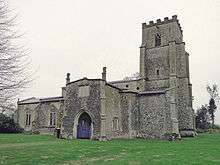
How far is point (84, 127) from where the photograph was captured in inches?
1443

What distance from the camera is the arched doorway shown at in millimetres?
36309

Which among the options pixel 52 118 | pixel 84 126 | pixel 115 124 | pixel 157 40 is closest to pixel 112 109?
pixel 115 124

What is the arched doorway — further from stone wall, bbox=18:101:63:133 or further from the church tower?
the church tower

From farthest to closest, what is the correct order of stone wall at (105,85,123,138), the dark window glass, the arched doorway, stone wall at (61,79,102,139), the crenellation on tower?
the dark window glass, the crenellation on tower, the arched doorway, stone wall at (105,85,123,138), stone wall at (61,79,102,139)

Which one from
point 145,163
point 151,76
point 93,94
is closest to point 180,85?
point 151,76

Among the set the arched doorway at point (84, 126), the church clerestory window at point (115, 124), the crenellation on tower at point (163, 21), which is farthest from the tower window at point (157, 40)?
the arched doorway at point (84, 126)

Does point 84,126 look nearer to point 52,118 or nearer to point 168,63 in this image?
point 52,118

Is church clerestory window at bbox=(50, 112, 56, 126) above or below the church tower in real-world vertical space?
below

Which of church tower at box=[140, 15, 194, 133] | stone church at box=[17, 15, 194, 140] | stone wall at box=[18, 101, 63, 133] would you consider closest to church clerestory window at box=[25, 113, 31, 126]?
stone church at box=[17, 15, 194, 140]

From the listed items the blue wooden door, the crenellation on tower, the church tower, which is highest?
the crenellation on tower

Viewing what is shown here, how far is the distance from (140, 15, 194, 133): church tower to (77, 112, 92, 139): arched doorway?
14.3 meters

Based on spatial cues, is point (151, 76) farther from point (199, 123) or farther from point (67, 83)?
point (199, 123)

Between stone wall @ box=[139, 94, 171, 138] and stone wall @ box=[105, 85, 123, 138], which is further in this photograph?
stone wall @ box=[139, 94, 171, 138]

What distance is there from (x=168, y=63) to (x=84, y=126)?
19.4m
